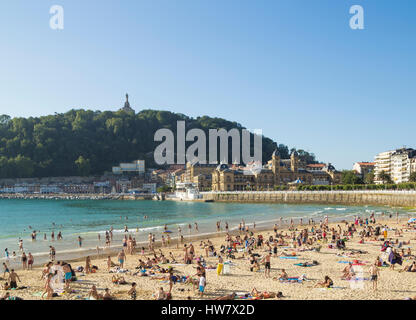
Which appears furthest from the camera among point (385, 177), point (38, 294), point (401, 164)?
point (401, 164)

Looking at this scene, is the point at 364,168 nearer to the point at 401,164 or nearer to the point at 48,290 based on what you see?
the point at 401,164

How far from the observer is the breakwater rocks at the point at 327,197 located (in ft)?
215

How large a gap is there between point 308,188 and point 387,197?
2655 centimetres

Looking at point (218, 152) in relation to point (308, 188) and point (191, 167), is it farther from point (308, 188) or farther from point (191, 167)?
point (308, 188)

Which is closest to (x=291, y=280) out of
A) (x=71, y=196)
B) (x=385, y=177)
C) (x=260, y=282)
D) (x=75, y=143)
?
(x=260, y=282)

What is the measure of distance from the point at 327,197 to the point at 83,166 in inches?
4642

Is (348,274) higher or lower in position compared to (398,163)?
lower

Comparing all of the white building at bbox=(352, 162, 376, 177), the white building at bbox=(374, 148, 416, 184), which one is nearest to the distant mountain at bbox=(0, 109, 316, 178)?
the white building at bbox=(352, 162, 376, 177)

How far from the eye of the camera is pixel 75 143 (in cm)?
17788

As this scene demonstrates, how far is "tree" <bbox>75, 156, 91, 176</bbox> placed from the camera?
557 ft

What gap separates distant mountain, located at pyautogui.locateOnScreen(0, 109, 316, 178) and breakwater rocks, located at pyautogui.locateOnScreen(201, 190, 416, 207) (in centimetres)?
7729


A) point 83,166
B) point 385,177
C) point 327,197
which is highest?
point 83,166

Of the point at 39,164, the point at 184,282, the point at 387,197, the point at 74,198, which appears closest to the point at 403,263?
the point at 184,282

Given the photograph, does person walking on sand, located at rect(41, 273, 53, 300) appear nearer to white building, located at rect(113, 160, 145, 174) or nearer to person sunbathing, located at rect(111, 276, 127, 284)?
person sunbathing, located at rect(111, 276, 127, 284)
